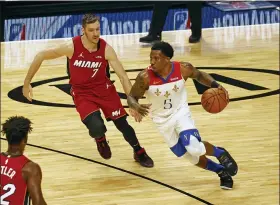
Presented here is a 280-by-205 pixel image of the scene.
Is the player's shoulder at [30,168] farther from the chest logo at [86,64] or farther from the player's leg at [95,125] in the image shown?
the chest logo at [86,64]

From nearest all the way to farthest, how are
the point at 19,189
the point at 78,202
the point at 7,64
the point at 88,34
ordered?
the point at 19,189 → the point at 78,202 → the point at 88,34 → the point at 7,64

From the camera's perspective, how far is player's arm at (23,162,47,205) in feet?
18.6

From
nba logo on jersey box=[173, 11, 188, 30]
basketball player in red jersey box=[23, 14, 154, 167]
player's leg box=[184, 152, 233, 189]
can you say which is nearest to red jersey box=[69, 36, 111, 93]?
basketball player in red jersey box=[23, 14, 154, 167]

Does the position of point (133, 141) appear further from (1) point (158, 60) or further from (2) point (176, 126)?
(1) point (158, 60)

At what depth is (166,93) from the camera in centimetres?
818

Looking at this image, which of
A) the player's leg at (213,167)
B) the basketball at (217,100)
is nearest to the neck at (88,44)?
the basketball at (217,100)

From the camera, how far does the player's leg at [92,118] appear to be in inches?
346

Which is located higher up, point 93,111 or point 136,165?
point 93,111

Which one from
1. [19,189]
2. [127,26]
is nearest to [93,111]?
[19,189]

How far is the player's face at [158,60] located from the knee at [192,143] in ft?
2.19

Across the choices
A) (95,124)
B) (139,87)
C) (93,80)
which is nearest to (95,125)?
(95,124)

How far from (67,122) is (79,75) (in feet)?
6.22

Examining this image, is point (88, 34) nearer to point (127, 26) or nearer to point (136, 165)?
point (136, 165)

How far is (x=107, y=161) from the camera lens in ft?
30.7
